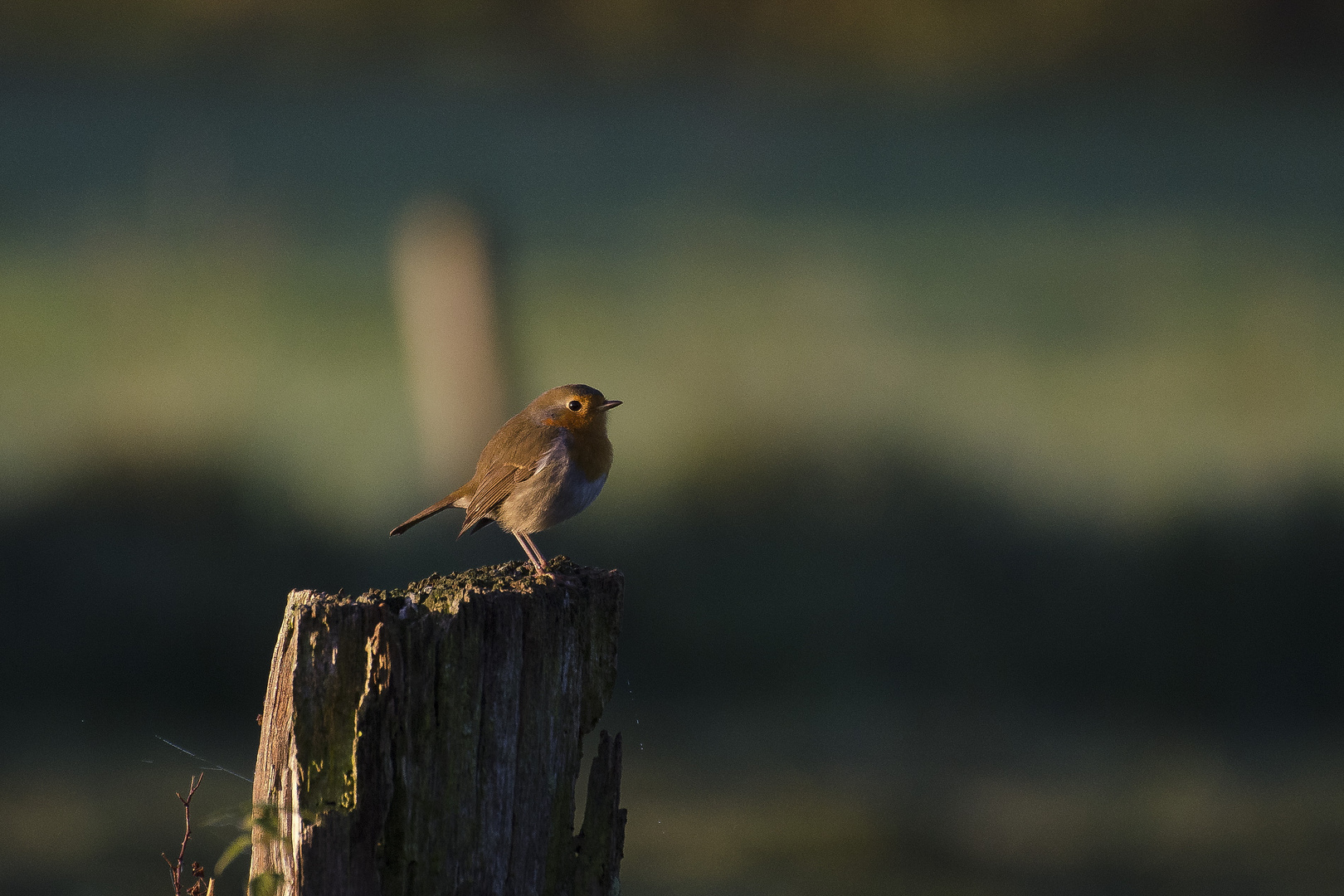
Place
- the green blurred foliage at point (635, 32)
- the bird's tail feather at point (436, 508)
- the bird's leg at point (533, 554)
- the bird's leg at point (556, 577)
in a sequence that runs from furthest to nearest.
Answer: the green blurred foliage at point (635, 32) → the bird's tail feather at point (436, 508) → the bird's leg at point (533, 554) → the bird's leg at point (556, 577)

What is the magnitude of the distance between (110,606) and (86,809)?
1.27 meters

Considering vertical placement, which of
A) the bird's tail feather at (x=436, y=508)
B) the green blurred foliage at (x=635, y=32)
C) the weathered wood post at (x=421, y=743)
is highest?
the green blurred foliage at (x=635, y=32)

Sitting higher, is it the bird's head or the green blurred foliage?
the green blurred foliage

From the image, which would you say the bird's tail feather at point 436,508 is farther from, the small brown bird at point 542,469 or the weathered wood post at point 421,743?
the weathered wood post at point 421,743

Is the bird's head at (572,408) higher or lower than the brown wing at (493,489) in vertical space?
higher

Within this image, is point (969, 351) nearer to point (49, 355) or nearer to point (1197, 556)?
point (1197, 556)

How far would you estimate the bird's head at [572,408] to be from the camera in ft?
15.0

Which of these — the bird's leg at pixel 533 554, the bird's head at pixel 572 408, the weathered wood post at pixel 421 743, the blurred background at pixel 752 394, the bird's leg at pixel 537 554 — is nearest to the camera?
the weathered wood post at pixel 421 743

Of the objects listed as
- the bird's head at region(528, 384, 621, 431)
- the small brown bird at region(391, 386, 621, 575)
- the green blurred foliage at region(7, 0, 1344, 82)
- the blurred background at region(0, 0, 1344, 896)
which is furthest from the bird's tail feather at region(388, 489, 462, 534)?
the green blurred foliage at region(7, 0, 1344, 82)

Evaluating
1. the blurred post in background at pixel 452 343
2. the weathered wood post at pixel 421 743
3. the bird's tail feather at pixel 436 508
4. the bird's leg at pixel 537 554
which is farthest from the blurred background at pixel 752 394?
the bird's tail feather at pixel 436 508

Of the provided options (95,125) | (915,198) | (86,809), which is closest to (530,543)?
(86,809)

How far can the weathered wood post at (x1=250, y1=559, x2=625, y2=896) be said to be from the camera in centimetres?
277

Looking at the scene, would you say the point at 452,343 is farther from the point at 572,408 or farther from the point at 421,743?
the point at 421,743

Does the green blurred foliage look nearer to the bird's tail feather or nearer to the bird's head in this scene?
the bird's head
